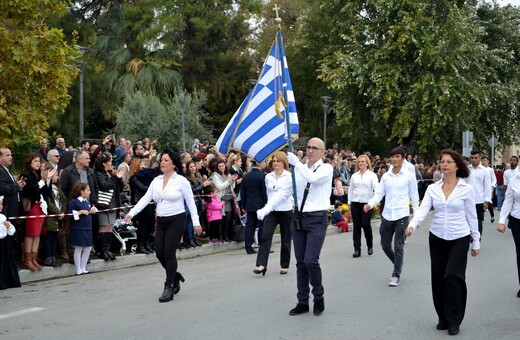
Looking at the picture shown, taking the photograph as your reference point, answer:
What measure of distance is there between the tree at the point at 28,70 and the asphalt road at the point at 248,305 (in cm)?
270

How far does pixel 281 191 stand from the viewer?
10805mm

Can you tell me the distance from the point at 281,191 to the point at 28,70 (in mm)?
4478

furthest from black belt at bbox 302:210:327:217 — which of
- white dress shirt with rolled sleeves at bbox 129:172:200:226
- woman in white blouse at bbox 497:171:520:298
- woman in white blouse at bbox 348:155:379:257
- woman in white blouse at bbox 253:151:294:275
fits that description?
woman in white blouse at bbox 348:155:379:257

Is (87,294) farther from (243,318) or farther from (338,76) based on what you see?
(338,76)

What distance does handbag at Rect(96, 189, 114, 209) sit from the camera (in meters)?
12.4

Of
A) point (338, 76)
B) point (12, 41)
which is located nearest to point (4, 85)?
point (12, 41)

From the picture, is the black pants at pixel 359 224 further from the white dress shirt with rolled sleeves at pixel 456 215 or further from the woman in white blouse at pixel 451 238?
the white dress shirt with rolled sleeves at pixel 456 215

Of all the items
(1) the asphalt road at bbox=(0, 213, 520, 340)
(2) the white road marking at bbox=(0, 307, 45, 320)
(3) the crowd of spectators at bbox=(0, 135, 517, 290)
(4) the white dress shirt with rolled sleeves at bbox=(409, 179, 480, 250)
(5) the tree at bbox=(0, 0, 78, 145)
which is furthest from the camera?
(5) the tree at bbox=(0, 0, 78, 145)

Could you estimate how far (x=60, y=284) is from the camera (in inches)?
429

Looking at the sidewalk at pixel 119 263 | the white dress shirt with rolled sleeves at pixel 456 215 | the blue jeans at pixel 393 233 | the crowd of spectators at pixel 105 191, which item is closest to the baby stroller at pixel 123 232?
the crowd of spectators at pixel 105 191

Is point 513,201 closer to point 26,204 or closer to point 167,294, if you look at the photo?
point 167,294

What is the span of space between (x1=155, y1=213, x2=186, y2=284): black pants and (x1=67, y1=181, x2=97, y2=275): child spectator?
8.79 feet

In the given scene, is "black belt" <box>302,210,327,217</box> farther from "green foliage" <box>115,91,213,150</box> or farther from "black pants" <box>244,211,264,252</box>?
"green foliage" <box>115,91,213,150</box>

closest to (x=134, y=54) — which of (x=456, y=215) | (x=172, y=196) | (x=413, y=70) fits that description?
(x=413, y=70)
